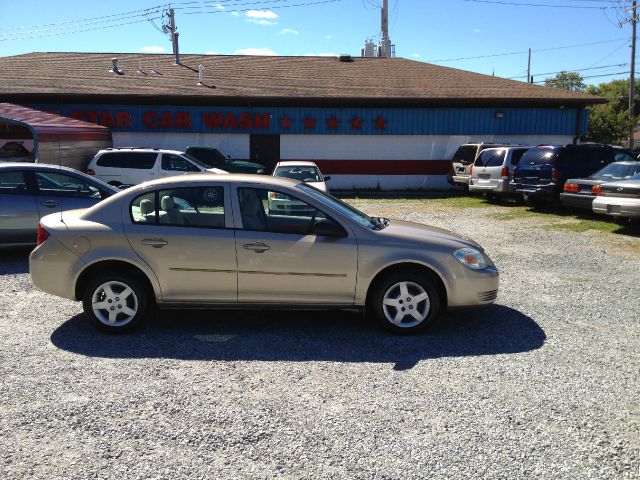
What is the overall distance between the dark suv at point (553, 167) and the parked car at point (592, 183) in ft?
5.06

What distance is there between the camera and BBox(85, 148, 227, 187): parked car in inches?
634

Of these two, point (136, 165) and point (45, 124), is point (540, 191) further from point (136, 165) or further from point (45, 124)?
point (45, 124)

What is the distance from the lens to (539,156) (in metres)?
15.5

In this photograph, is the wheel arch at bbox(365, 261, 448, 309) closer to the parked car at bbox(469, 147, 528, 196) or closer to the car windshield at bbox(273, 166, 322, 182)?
the car windshield at bbox(273, 166, 322, 182)

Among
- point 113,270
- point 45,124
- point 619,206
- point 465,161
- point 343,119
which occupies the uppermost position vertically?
point 343,119

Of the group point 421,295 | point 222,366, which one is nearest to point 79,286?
point 222,366

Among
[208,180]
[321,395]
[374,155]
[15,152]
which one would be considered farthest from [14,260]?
[374,155]

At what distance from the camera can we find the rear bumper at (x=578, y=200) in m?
12.8

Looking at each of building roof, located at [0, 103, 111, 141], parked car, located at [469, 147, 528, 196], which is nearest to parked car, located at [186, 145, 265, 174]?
building roof, located at [0, 103, 111, 141]

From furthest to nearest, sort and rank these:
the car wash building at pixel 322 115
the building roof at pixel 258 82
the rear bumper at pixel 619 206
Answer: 1. the car wash building at pixel 322 115
2. the building roof at pixel 258 82
3. the rear bumper at pixel 619 206

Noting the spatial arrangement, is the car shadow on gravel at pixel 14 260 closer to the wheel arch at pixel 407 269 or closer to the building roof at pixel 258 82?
the wheel arch at pixel 407 269

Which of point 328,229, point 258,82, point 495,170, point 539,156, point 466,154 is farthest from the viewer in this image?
point 258,82

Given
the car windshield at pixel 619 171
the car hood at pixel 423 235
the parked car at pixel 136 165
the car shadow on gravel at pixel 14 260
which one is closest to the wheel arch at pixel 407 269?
the car hood at pixel 423 235

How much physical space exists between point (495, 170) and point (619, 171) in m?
4.31
